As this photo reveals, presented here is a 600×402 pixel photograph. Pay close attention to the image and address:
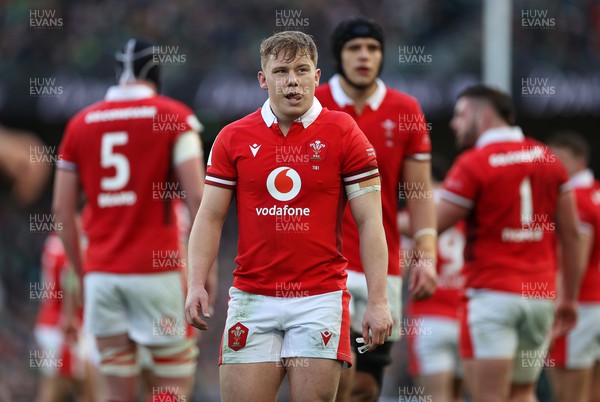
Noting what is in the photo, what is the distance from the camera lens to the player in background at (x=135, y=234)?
7160 mm

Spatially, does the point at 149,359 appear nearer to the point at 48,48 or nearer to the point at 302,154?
the point at 302,154

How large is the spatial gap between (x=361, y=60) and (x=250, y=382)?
8.79ft

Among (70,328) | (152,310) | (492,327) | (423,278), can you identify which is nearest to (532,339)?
(492,327)

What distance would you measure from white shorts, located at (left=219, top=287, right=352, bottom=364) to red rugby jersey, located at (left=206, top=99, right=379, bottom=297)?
0.05 meters

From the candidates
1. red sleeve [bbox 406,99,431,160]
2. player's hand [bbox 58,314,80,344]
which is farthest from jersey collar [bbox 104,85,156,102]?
player's hand [bbox 58,314,80,344]

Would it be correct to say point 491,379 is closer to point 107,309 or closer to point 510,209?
point 510,209

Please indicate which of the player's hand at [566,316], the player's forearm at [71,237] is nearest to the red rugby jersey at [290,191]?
the player's forearm at [71,237]

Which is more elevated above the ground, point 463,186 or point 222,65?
point 222,65

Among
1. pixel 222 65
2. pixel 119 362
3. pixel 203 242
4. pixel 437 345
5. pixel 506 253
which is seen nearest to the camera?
pixel 203 242

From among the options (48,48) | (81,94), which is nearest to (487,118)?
(81,94)

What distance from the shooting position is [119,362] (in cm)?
715

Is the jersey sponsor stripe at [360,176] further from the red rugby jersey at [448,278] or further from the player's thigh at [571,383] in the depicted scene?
the red rugby jersey at [448,278]

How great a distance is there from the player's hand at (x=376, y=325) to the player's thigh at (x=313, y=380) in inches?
8.1

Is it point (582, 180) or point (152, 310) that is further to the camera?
point (582, 180)
